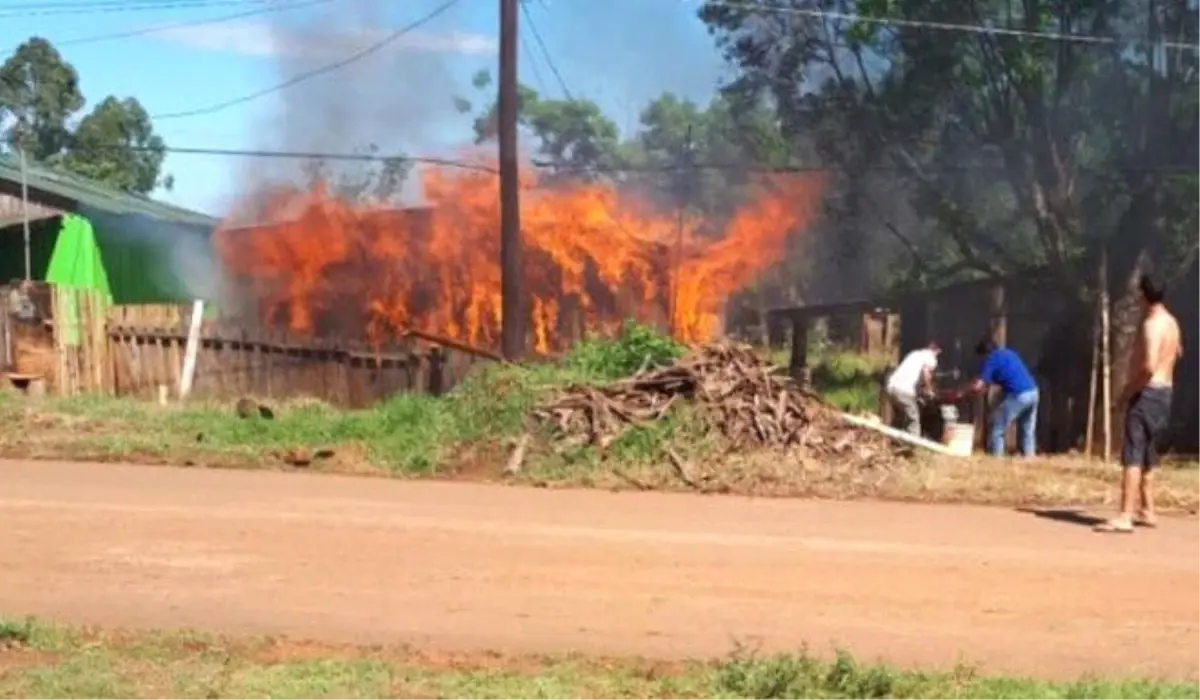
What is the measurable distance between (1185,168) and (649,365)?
32.2 feet

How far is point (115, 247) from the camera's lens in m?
28.4

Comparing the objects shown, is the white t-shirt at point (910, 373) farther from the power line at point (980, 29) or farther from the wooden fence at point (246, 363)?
the power line at point (980, 29)

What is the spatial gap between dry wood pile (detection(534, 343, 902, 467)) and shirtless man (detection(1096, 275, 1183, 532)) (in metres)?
2.71

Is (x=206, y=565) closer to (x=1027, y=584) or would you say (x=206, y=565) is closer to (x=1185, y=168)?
(x=1027, y=584)

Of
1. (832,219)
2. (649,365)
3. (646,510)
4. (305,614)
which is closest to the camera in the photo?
(305,614)

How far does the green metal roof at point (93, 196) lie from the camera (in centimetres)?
2441

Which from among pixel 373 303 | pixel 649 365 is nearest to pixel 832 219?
pixel 373 303

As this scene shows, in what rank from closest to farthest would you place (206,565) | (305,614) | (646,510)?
(305,614)
(206,565)
(646,510)

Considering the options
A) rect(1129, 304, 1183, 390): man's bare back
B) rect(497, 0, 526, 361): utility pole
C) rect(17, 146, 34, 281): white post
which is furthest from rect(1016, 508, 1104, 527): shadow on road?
rect(17, 146, 34, 281): white post

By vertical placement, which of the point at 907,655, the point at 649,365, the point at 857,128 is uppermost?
the point at 857,128

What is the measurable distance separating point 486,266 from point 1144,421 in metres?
16.2

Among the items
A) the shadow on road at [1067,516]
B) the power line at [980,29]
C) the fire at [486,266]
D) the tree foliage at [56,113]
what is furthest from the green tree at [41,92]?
the shadow on road at [1067,516]

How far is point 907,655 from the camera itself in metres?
7.08

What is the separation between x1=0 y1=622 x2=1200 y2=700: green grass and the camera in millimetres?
5871
